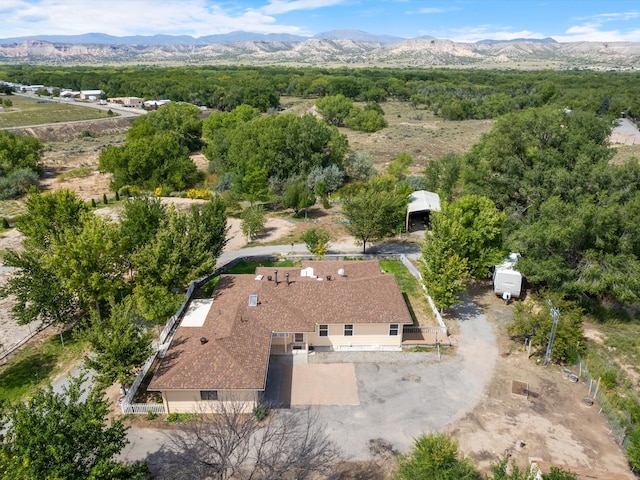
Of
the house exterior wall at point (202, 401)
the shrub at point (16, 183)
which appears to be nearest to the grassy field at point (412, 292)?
the house exterior wall at point (202, 401)

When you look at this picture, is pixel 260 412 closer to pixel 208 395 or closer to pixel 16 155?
pixel 208 395

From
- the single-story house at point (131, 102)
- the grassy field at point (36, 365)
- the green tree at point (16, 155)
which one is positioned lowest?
the grassy field at point (36, 365)

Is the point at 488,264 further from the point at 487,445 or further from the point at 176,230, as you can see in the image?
the point at 176,230

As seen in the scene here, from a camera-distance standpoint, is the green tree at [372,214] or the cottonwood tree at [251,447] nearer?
the cottonwood tree at [251,447]

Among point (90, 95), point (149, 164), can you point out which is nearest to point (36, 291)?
point (149, 164)

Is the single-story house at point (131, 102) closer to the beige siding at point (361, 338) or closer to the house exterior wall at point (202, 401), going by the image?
the beige siding at point (361, 338)
